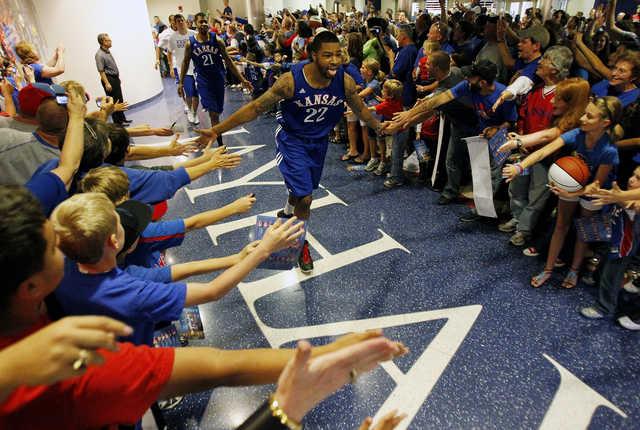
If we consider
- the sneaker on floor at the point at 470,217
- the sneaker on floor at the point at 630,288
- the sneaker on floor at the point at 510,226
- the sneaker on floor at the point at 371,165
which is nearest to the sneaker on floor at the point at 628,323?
the sneaker on floor at the point at 630,288

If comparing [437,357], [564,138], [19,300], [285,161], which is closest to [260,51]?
[285,161]

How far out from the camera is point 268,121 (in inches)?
344

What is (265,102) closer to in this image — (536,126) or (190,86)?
(536,126)

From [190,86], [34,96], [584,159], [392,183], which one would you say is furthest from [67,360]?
[190,86]

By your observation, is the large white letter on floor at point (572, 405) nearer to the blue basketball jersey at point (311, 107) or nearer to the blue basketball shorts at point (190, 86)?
the blue basketball jersey at point (311, 107)

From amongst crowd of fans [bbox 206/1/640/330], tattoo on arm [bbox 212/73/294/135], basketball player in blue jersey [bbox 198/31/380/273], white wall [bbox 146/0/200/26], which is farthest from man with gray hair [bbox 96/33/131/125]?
white wall [bbox 146/0/200/26]

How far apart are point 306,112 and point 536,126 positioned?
2.19m

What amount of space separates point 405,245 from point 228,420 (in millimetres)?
2385

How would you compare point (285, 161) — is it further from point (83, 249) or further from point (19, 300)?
point (19, 300)

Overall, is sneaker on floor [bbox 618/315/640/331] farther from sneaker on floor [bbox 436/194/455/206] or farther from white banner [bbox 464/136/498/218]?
sneaker on floor [bbox 436/194/455/206]

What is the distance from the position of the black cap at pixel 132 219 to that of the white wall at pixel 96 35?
356 inches

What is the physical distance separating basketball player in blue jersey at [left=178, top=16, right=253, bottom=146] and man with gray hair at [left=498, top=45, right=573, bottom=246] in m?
4.74

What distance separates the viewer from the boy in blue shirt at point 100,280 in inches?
51.4

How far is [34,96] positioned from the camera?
8.36ft
